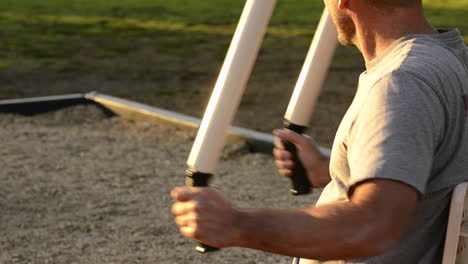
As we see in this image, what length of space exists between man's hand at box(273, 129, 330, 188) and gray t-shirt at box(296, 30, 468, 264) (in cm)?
37

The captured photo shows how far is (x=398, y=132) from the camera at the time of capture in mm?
1921

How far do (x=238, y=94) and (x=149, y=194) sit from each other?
168 inches

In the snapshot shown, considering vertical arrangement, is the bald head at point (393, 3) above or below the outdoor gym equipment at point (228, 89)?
above

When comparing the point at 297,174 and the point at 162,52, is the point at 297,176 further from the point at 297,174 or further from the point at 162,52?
the point at 162,52

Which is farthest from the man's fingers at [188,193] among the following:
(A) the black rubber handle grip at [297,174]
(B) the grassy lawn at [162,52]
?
(B) the grassy lawn at [162,52]

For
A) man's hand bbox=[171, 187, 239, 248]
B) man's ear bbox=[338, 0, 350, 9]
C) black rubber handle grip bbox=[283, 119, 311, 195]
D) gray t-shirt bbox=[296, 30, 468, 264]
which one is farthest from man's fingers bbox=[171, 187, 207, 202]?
black rubber handle grip bbox=[283, 119, 311, 195]

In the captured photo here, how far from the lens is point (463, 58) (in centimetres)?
223

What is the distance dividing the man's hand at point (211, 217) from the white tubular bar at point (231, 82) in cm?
5

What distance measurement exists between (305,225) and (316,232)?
26 mm

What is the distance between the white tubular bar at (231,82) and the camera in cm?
198

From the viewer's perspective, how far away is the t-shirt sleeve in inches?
75.3

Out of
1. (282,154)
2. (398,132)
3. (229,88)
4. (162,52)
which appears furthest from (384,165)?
(162,52)

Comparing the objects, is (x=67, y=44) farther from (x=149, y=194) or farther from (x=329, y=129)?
(x=149, y=194)

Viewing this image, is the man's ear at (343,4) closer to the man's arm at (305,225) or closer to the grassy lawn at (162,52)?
the man's arm at (305,225)
